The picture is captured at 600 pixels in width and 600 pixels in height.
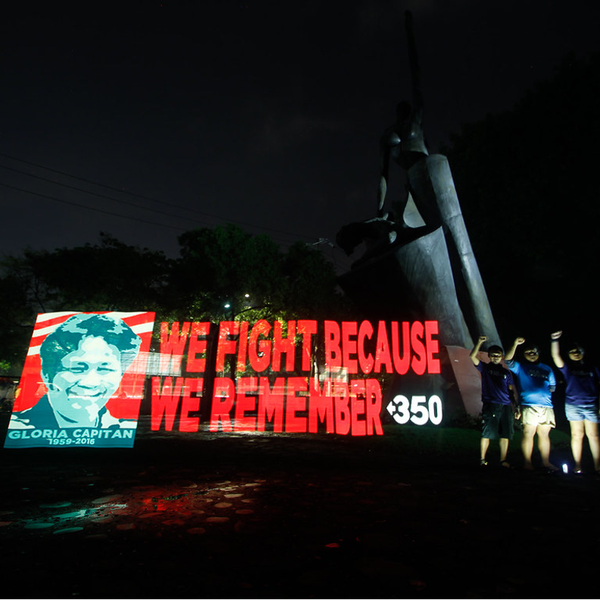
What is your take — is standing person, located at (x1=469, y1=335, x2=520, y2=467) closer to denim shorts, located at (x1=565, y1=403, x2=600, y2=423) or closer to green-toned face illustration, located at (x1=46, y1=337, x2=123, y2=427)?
denim shorts, located at (x1=565, y1=403, x2=600, y2=423)

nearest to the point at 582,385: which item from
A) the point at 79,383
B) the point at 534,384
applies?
the point at 534,384

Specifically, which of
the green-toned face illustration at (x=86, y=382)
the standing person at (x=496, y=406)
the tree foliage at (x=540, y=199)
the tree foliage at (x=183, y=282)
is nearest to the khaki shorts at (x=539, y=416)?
the standing person at (x=496, y=406)

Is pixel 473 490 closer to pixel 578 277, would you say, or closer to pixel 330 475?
pixel 330 475

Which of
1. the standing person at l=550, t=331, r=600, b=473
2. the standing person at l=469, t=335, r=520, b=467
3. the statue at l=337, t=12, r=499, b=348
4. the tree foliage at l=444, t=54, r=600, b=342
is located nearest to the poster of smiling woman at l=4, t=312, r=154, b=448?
the standing person at l=469, t=335, r=520, b=467

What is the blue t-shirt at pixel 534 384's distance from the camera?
21.5 ft

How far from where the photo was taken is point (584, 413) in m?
6.21

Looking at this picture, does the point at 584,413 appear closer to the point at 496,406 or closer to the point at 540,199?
the point at 496,406

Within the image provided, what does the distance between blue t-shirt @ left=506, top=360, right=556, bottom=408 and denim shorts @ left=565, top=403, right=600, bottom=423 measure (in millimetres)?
313

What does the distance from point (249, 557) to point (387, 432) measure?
864cm

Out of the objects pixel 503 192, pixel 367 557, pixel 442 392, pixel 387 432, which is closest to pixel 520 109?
pixel 503 192

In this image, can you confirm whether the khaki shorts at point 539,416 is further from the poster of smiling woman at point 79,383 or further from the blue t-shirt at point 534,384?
the poster of smiling woman at point 79,383

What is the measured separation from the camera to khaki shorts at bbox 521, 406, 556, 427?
21.3ft

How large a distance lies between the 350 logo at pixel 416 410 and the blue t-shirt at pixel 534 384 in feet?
18.5

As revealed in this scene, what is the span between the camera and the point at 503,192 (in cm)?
1795
